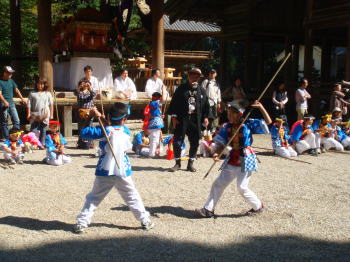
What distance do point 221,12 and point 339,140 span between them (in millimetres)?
8798

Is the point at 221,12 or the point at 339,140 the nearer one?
the point at 339,140

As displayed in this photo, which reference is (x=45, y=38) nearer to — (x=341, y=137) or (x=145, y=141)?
(x=145, y=141)

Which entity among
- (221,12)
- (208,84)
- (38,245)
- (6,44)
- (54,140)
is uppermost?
(221,12)

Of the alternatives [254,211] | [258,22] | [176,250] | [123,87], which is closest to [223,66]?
[258,22]

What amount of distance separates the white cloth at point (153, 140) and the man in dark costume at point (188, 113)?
124cm

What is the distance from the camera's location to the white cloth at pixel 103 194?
4.56 metres

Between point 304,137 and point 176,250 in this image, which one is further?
point 304,137

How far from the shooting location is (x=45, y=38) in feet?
35.0

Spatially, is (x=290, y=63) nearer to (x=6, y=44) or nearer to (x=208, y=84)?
(x=208, y=84)

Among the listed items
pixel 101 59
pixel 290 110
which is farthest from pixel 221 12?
pixel 101 59

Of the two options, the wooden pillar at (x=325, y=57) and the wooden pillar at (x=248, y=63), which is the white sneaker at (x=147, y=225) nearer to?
the wooden pillar at (x=248, y=63)

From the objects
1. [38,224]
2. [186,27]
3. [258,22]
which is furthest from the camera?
[186,27]

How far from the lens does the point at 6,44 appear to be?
17312 mm

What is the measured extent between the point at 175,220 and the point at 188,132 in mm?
2753
